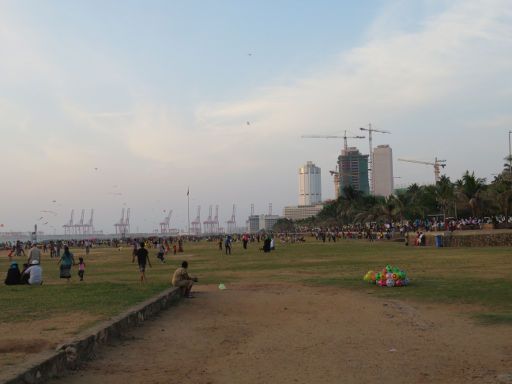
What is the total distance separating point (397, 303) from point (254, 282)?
25.0ft

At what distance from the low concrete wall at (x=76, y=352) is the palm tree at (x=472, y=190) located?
55399mm

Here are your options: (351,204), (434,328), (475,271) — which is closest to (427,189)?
(351,204)

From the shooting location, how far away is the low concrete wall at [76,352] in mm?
6223

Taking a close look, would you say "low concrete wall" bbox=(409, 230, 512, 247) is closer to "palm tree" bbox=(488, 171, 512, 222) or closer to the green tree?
"palm tree" bbox=(488, 171, 512, 222)

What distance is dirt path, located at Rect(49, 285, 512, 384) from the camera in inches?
275

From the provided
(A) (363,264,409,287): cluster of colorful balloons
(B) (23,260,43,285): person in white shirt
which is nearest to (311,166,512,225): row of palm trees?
(A) (363,264,409,287): cluster of colorful balloons

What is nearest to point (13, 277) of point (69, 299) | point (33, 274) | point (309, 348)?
point (33, 274)

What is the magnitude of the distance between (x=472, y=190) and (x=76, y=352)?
199ft

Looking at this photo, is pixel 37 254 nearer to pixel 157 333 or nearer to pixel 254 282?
pixel 254 282

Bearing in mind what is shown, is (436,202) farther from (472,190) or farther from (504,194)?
(504,194)

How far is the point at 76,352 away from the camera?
24.9ft

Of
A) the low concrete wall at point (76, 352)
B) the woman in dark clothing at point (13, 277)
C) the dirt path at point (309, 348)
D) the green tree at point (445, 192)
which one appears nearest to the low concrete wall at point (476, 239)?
the green tree at point (445, 192)

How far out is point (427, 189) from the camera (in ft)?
268

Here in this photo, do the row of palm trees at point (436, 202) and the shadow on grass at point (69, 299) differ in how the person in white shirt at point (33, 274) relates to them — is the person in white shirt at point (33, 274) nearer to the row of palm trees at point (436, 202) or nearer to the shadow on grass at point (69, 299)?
the shadow on grass at point (69, 299)
